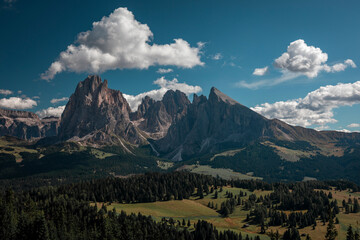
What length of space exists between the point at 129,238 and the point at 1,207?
58910mm

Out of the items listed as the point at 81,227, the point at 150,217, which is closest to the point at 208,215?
the point at 150,217

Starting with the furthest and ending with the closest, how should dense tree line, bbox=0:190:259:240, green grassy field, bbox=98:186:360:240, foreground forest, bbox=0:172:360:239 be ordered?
green grassy field, bbox=98:186:360:240
foreground forest, bbox=0:172:360:239
dense tree line, bbox=0:190:259:240

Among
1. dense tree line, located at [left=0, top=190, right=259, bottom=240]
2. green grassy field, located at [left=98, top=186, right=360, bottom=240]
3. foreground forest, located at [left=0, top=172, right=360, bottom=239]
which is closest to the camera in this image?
dense tree line, located at [left=0, top=190, right=259, bottom=240]

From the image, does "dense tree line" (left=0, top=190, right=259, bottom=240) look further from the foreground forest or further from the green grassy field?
the green grassy field

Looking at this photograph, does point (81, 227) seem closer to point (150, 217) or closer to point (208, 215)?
point (150, 217)

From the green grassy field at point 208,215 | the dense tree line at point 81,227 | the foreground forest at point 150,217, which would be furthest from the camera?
the green grassy field at point 208,215

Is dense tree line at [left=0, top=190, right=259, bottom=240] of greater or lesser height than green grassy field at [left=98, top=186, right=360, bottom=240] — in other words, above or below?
above

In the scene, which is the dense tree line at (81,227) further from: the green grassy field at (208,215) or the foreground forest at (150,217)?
the green grassy field at (208,215)

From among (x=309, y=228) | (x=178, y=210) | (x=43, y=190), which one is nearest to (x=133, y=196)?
(x=178, y=210)

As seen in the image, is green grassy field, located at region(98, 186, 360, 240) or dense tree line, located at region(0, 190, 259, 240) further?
green grassy field, located at region(98, 186, 360, 240)

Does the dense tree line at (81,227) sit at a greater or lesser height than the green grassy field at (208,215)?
greater

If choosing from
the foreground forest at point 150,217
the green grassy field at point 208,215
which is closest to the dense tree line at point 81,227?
the foreground forest at point 150,217

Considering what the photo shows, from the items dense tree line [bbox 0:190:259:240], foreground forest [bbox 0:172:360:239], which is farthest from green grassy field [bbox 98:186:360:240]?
dense tree line [bbox 0:190:259:240]

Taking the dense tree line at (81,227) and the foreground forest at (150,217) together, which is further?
the foreground forest at (150,217)
